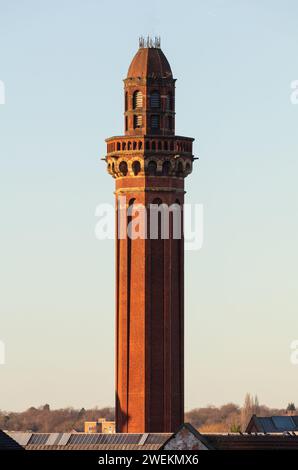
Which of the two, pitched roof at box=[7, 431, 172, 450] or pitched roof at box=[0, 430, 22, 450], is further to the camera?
pitched roof at box=[7, 431, 172, 450]

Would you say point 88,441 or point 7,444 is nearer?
point 7,444

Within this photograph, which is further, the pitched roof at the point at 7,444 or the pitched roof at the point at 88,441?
the pitched roof at the point at 88,441
